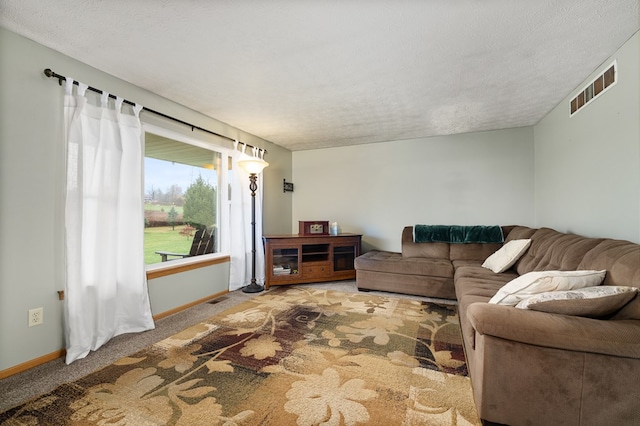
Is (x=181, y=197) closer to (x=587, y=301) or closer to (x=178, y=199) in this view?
(x=178, y=199)

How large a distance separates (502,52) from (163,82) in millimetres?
2868

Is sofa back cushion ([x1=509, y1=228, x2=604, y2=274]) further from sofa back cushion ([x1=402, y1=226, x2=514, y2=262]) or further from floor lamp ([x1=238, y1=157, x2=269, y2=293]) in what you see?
floor lamp ([x1=238, y1=157, x2=269, y2=293])

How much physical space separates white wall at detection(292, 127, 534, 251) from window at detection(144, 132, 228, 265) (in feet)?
6.03

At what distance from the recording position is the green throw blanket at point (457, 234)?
12.0 ft

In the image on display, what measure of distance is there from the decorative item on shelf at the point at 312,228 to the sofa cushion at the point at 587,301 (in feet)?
10.3

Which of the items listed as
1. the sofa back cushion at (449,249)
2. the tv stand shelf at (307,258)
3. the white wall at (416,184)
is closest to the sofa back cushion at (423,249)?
the sofa back cushion at (449,249)

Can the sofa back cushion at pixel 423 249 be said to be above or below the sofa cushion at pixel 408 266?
above

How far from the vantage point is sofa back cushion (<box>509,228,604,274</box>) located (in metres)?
1.94

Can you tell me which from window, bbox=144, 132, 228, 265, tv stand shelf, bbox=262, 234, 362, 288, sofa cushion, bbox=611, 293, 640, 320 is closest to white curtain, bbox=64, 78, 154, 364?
window, bbox=144, 132, 228, 265

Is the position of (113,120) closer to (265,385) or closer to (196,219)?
(196,219)

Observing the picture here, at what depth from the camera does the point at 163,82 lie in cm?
245

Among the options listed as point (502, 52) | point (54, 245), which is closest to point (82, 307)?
point (54, 245)

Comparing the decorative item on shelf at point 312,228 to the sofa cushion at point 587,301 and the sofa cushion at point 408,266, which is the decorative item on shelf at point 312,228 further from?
the sofa cushion at point 587,301

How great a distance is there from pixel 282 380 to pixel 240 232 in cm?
234
